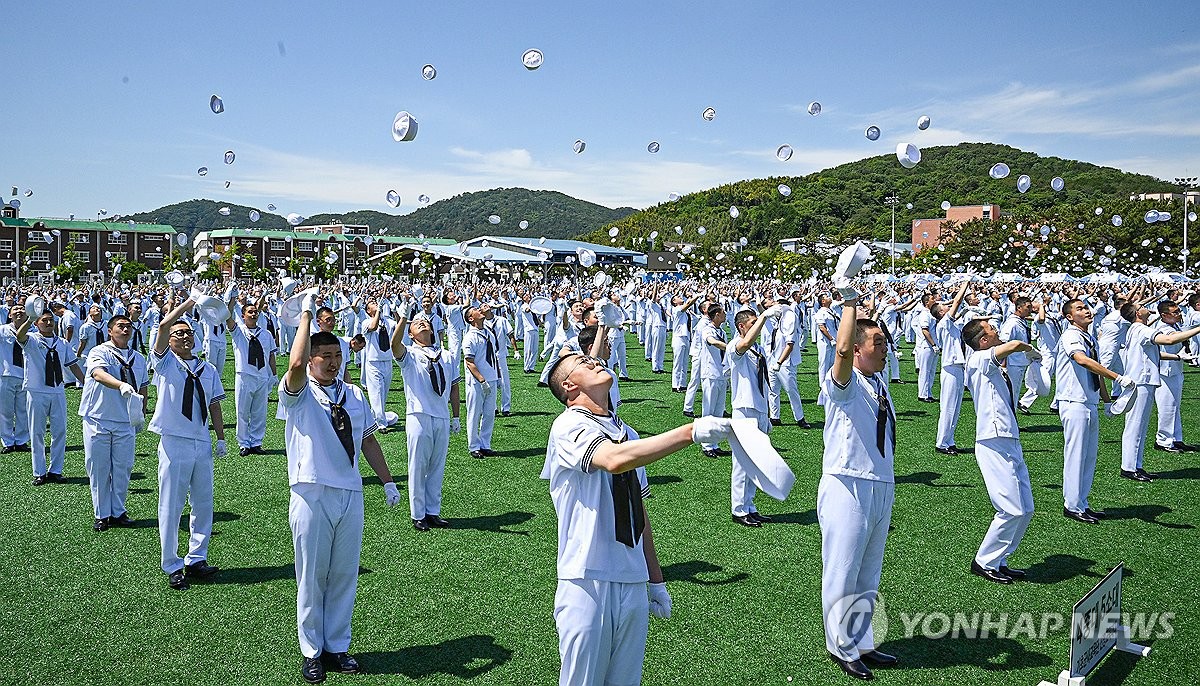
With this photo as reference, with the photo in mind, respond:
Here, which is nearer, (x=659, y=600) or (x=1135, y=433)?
(x=659, y=600)

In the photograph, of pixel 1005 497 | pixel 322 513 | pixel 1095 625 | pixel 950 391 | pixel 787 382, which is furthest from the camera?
pixel 787 382

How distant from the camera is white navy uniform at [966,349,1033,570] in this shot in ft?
20.5

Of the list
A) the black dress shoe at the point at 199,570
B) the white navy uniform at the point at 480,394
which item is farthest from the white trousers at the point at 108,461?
the white navy uniform at the point at 480,394

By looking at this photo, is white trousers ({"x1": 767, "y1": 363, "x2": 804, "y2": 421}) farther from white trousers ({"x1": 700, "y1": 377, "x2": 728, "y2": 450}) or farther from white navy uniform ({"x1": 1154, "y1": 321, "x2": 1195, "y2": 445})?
white navy uniform ({"x1": 1154, "y1": 321, "x2": 1195, "y2": 445})

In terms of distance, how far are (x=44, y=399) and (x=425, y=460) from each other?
571 centimetres

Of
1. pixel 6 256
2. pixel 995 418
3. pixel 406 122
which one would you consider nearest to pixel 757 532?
pixel 995 418

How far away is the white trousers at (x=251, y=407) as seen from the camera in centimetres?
1156

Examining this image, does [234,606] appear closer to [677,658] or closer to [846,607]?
[677,658]

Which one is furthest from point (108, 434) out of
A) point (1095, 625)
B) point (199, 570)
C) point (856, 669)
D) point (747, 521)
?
point (1095, 625)

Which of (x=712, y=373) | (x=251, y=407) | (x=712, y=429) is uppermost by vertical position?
(x=712, y=429)

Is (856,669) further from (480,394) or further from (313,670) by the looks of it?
(480,394)

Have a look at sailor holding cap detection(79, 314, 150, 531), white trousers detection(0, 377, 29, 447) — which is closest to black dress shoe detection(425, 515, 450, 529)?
sailor holding cap detection(79, 314, 150, 531)

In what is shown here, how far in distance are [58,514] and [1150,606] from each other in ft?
33.2

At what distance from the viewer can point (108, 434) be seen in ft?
25.1
